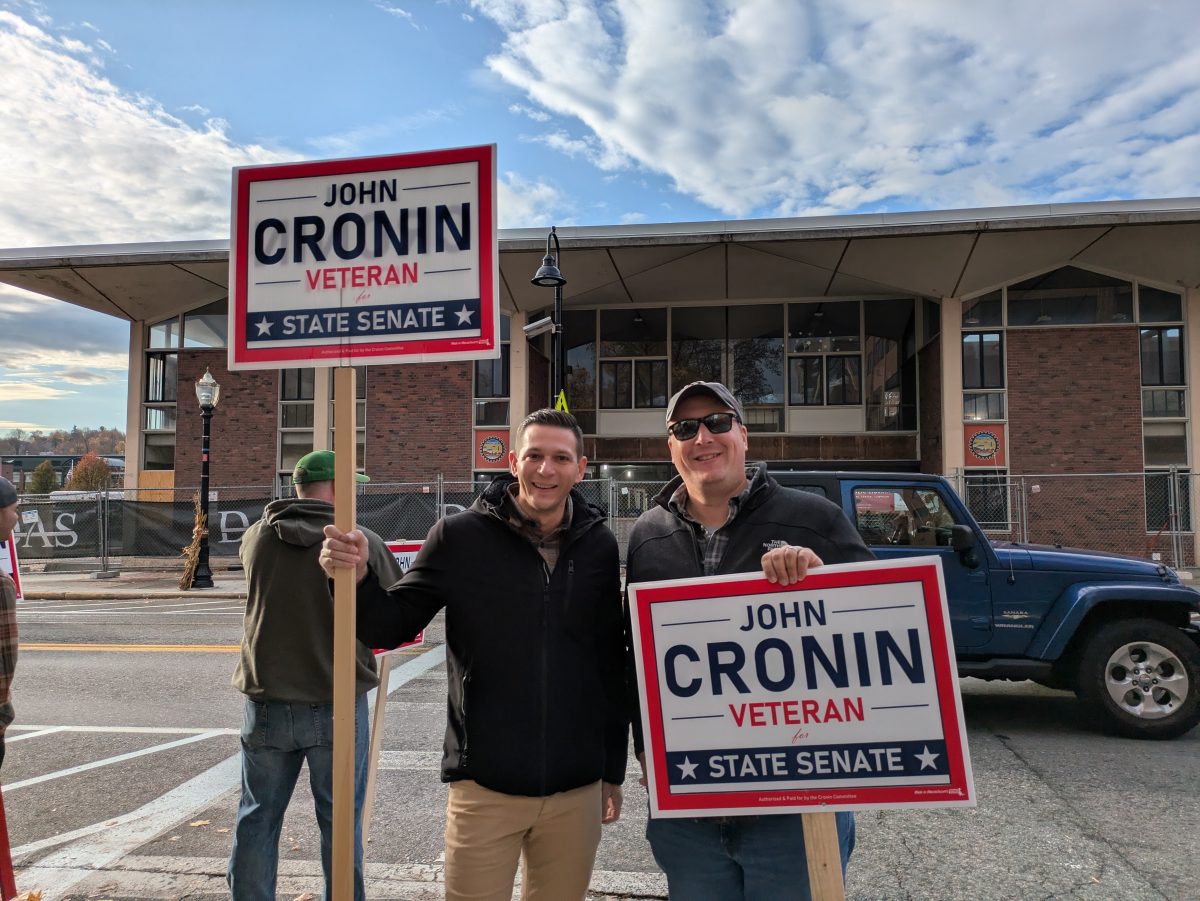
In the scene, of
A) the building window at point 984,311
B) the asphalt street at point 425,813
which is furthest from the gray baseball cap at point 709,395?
the building window at point 984,311

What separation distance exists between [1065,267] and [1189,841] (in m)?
18.6

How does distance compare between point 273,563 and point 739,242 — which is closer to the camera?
point 273,563

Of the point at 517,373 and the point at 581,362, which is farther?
the point at 581,362

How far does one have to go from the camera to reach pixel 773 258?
65.2 feet

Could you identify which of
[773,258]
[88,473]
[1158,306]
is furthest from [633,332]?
[88,473]

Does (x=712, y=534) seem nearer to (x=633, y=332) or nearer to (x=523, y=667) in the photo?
(x=523, y=667)

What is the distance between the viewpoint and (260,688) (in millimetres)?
2834

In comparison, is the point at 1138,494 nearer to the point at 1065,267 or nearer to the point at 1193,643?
the point at 1065,267

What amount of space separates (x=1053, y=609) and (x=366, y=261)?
5.86 metres

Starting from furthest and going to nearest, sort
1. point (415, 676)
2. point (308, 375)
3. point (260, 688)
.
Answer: point (308, 375), point (415, 676), point (260, 688)

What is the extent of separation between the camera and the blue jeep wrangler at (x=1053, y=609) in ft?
18.7

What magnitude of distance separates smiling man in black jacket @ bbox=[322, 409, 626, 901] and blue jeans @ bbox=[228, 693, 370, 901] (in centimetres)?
82

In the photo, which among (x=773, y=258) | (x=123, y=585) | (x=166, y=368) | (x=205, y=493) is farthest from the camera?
(x=166, y=368)

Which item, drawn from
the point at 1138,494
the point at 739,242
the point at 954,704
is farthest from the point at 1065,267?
the point at 954,704
